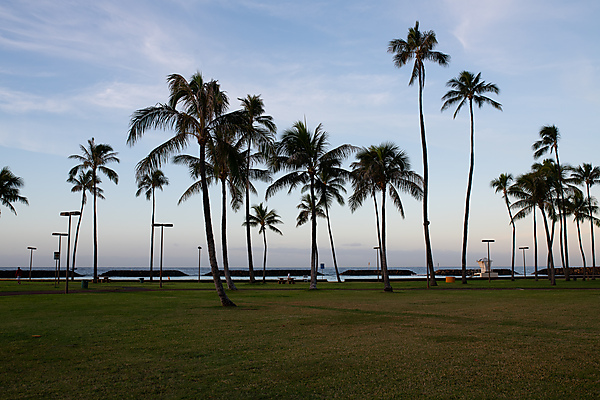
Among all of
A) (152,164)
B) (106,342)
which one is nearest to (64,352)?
(106,342)

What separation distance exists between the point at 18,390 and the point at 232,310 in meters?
10.1

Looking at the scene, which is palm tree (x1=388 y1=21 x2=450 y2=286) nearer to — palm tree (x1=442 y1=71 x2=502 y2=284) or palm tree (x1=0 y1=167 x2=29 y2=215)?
palm tree (x1=442 y1=71 x2=502 y2=284)

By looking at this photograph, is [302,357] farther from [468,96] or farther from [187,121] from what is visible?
[468,96]

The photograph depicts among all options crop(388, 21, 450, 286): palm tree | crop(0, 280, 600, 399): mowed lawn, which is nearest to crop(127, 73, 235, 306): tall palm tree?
crop(0, 280, 600, 399): mowed lawn

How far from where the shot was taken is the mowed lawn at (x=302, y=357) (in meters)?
5.61

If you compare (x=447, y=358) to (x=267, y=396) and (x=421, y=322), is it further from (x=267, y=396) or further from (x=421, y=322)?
(x=421, y=322)

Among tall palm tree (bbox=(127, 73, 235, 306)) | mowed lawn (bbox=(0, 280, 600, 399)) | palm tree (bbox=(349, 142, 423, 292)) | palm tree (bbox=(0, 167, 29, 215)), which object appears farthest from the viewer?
palm tree (bbox=(0, 167, 29, 215))

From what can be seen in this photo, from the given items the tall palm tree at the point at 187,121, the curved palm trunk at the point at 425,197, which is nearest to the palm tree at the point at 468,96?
the curved palm trunk at the point at 425,197

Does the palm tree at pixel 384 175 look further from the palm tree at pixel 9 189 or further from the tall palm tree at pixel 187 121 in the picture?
the palm tree at pixel 9 189

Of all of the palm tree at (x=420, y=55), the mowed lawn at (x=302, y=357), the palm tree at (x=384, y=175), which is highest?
the palm tree at (x=420, y=55)

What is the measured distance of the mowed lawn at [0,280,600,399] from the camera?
561 centimetres

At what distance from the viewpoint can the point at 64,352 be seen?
799 cm

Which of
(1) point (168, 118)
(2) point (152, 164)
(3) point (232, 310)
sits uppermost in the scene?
(1) point (168, 118)

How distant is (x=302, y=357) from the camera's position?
7.43 metres
